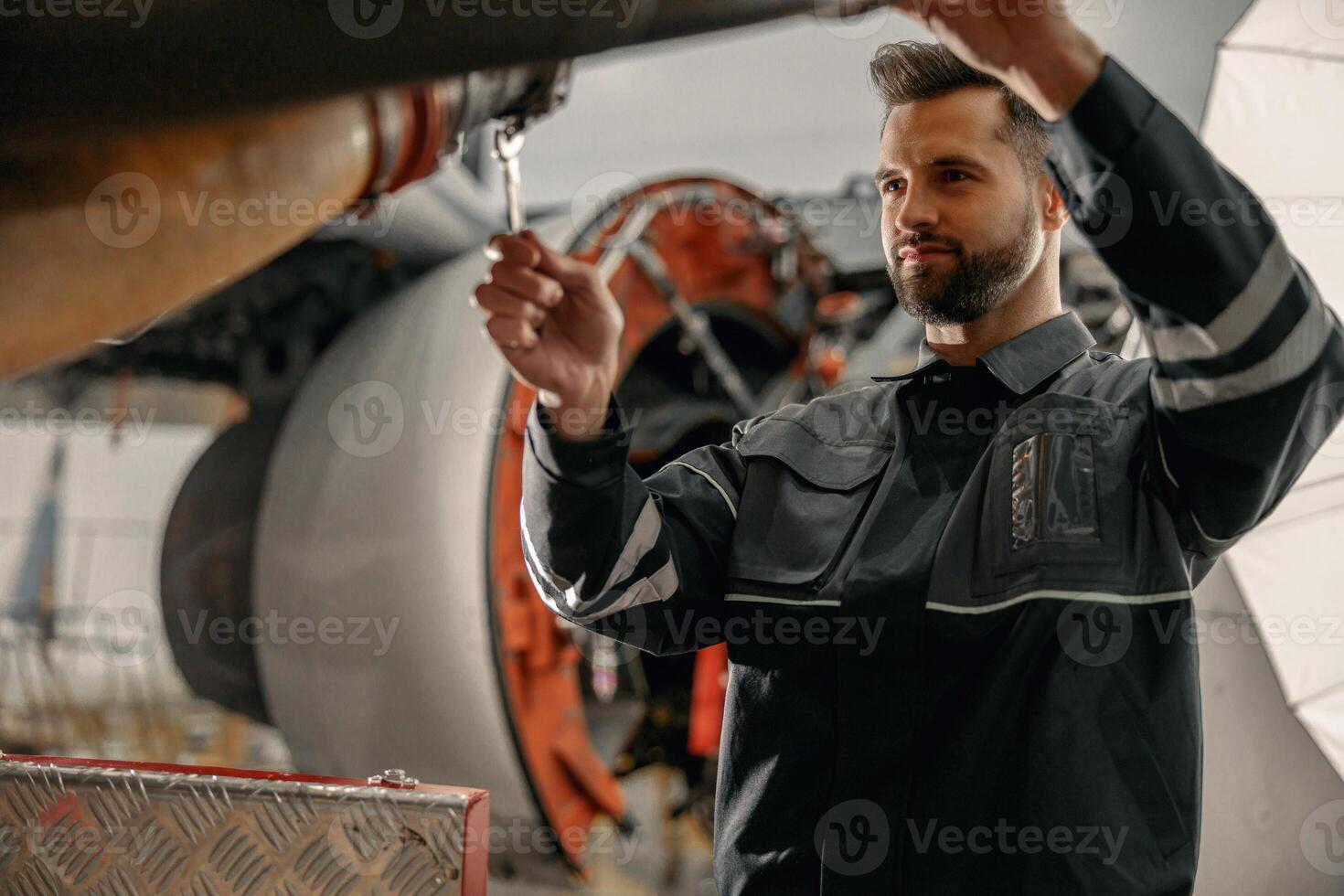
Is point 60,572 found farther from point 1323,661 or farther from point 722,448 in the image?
point 1323,661

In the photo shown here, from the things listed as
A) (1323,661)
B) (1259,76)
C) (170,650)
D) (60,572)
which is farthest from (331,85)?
(60,572)

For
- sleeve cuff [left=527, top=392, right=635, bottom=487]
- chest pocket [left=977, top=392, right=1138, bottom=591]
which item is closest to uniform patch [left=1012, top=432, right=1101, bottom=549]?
chest pocket [left=977, top=392, right=1138, bottom=591]

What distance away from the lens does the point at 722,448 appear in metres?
1.41

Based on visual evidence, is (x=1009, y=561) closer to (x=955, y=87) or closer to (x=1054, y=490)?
(x=1054, y=490)

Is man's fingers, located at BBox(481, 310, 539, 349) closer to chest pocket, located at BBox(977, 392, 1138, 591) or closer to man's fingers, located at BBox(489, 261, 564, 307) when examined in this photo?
man's fingers, located at BBox(489, 261, 564, 307)

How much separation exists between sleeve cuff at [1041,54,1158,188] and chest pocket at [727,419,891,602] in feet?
1.56

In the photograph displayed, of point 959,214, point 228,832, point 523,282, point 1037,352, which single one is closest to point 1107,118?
point 959,214

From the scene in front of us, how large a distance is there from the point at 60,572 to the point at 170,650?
2169mm

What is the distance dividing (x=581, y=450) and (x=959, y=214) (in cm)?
50

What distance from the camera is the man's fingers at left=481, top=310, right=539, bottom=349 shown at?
40.1 inches

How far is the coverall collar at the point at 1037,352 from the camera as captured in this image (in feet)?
4.13

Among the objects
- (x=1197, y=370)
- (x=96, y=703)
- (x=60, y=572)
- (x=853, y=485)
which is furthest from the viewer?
(x=60, y=572)

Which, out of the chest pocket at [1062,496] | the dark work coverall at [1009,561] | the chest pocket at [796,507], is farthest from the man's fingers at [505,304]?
the chest pocket at [1062,496]

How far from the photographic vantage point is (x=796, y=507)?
132cm
